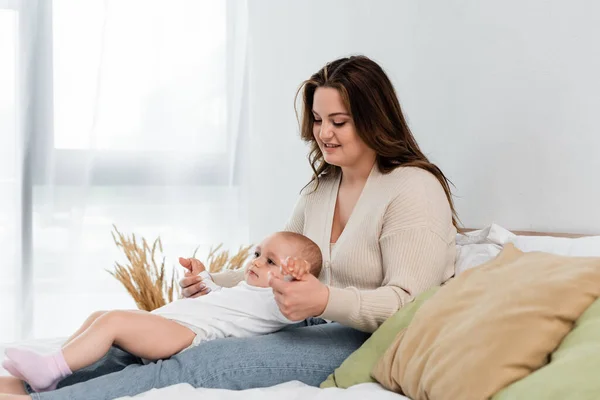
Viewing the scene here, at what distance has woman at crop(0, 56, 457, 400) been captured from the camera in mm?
1673

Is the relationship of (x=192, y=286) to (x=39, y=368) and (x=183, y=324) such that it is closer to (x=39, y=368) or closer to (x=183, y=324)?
(x=183, y=324)

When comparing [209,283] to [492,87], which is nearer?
[209,283]

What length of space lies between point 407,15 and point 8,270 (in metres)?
2.06

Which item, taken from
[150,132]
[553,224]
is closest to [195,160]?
[150,132]

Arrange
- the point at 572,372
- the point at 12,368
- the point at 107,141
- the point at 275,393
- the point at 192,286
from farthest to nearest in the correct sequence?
1. the point at 107,141
2. the point at 192,286
3. the point at 12,368
4. the point at 275,393
5. the point at 572,372

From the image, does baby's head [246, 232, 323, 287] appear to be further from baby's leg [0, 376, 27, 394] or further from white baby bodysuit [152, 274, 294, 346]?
baby's leg [0, 376, 27, 394]

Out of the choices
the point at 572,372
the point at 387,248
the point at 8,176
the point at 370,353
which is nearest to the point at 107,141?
the point at 8,176

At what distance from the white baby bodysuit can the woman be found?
0.05 meters

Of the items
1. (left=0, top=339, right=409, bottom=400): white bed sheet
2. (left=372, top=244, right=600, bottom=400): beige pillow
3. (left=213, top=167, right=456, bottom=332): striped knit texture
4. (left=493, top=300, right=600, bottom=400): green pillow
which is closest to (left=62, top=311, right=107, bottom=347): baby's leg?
(left=0, top=339, right=409, bottom=400): white bed sheet

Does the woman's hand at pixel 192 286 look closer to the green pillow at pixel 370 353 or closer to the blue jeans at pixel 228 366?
the blue jeans at pixel 228 366

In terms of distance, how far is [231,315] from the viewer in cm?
188

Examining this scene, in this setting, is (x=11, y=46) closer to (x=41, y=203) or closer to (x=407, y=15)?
(x=41, y=203)

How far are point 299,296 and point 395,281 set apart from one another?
314 millimetres

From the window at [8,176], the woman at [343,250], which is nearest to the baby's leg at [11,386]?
the woman at [343,250]
